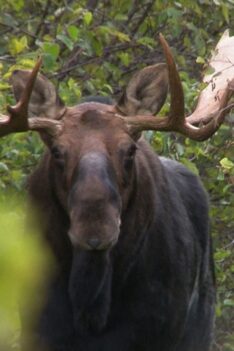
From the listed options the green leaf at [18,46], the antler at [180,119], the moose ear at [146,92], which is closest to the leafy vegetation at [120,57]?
the green leaf at [18,46]

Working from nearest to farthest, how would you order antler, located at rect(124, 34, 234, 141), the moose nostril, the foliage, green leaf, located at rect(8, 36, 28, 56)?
the foliage
the moose nostril
antler, located at rect(124, 34, 234, 141)
green leaf, located at rect(8, 36, 28, 56)

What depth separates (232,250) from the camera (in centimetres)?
814

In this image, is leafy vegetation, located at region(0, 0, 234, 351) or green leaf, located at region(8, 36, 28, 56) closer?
leafy vegetation, located at region(0, 0, 234, 351)

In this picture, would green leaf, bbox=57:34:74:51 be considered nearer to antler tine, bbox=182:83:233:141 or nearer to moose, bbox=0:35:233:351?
moose, bbox=0:35:233:351

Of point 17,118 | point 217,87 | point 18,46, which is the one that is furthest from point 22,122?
point 18,46

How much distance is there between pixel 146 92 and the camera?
5.48 meters

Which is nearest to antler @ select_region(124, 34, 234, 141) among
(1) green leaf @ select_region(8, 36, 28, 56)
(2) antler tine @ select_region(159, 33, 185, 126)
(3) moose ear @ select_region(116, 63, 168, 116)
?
(2) antler tine @ select_region(159, 33, 185, 126)

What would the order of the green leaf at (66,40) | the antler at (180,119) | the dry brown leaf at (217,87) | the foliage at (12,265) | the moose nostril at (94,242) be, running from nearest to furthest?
the foliage at (12,265) → the moose nostril at (94,242) → the antler at (180,119) → the dry brown leaf at (217,87) → the green leaf at (66,40)

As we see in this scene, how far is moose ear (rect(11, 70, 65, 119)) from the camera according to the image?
5.39 metres

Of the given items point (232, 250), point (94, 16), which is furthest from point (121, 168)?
point (94, 16)

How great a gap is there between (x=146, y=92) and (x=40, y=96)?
54 cm

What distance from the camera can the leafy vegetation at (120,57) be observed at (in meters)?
6.53

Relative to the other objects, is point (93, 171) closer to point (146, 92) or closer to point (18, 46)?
point (146, 92)

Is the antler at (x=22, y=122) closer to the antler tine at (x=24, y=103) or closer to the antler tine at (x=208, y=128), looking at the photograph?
the antler tine at (x=24, y=103)
